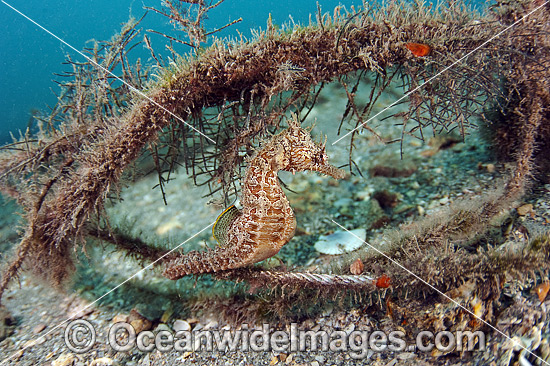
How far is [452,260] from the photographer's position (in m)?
2.21

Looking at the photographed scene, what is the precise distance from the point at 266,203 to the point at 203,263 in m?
0.90

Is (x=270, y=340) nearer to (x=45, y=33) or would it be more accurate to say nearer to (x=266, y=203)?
(x=266, y=203)

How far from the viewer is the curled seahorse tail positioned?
2639mm

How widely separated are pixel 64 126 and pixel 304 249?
9.62ft

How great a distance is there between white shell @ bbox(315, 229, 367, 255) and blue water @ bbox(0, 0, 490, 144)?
14.5 meters

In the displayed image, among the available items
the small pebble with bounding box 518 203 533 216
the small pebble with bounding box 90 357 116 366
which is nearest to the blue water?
the small pebble with bounding box 90 357 116 366

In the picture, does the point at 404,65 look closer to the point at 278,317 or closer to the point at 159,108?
the point at 159,108

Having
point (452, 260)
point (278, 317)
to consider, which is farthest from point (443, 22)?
point (278, 317)

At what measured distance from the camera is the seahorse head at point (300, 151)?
Result: 225cm

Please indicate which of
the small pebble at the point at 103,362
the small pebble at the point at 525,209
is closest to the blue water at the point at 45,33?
the small pebble at the point at 103,362

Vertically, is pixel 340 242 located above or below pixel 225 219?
below

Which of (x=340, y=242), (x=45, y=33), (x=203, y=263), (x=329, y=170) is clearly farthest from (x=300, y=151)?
(x=45, y=33)

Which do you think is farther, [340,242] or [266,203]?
[340,242]

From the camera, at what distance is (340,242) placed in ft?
12.0
